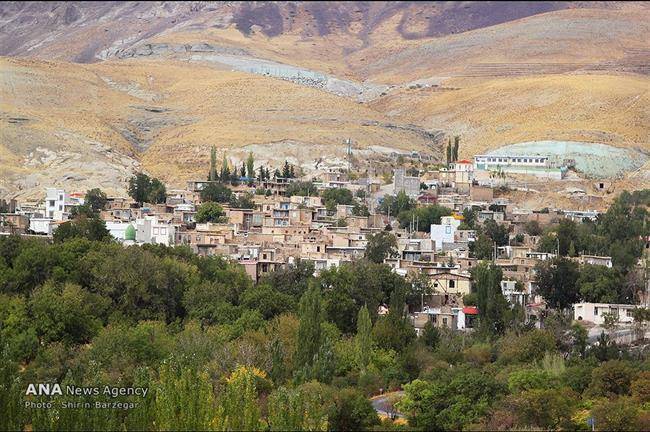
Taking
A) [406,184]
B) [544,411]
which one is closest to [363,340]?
[544,411]

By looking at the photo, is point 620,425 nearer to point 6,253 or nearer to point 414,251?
point 6,253

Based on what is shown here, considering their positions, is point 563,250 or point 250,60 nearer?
point 563,250

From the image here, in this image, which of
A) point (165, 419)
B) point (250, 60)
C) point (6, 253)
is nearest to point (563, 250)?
point (6, 253)

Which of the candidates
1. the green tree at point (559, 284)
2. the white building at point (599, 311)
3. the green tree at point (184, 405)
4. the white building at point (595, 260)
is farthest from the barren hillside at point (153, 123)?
the green tree at point (184, 405)

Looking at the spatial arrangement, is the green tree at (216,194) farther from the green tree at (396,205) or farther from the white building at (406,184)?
the white building at (406,184)

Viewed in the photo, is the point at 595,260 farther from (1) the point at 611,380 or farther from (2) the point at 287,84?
(2) the point at 287,84

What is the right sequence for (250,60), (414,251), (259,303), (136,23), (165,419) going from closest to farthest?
(165,419)
(259,303)
(414,251)
(250,60)
(136,23)

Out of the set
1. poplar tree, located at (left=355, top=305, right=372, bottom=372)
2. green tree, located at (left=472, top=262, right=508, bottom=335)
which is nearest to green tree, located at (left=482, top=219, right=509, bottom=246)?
green tree, located at (left=472, top=262, right=508, bottom=335)
